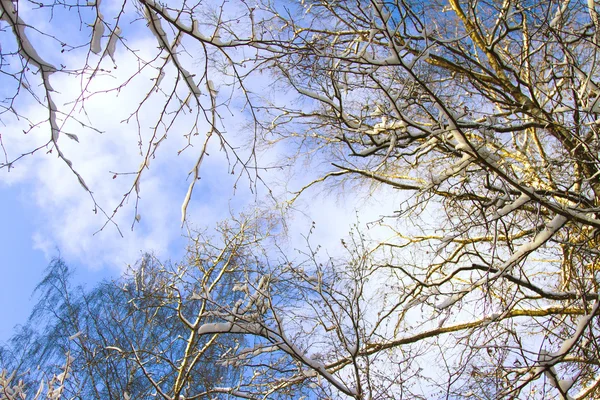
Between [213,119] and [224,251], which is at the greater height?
[224,251]

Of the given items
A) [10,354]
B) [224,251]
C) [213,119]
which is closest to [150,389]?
[224,251]

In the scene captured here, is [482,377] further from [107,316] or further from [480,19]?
[107,316]

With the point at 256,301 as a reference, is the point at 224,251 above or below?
above

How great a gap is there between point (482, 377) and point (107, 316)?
843cm

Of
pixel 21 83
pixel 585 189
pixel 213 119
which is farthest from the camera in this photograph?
pixel 585 189

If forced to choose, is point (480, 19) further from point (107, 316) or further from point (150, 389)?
point (107, 316)

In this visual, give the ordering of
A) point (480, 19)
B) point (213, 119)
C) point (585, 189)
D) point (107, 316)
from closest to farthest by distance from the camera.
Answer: point (213, 119) → point (585, 189) → point (480, 19) → point (107, 316)

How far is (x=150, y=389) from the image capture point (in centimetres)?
779

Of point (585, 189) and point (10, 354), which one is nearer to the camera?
point (585, 189)

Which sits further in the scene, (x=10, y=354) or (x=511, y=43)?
(x=10, y=354)

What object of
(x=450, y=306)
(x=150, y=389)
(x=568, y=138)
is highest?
(x=150, y=389)

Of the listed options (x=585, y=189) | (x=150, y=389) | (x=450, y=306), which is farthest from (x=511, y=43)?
(x=150, y=389)

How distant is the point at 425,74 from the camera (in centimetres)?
414

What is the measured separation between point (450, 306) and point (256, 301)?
1698 millimetres
